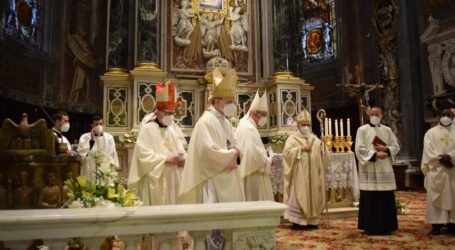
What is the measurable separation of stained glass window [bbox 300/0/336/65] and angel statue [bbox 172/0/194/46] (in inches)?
322

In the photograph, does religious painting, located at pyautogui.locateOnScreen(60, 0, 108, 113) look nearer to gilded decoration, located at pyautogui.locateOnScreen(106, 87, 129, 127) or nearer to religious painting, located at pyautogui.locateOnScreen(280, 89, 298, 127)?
gilded decoration, located at pyautogui.locateOnScreen(106, 87, 129, 127)

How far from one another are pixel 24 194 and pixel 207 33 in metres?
6.78

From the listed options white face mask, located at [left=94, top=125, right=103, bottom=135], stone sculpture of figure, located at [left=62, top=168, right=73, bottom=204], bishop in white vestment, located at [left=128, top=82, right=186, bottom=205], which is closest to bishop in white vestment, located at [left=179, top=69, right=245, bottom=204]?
bishop in white vestment, located at [left=128, top=82, right=186, bottom=205]

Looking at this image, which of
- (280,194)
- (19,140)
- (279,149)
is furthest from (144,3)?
(19,140)

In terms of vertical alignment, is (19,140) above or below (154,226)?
above

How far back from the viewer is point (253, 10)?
973 cm

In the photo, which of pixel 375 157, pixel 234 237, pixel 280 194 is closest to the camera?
pixel 234 237

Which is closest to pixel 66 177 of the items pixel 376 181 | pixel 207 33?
pixel 376 181

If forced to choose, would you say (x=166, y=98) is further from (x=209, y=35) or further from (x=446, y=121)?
(x=209, y=35)

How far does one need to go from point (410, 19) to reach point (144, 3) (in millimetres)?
8588

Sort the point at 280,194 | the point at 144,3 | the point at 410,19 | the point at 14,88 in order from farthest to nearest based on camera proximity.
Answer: the point at 410,19
the point at 14,88
the point at 144,3
the point at 280,194

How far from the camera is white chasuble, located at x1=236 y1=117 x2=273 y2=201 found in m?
4.81

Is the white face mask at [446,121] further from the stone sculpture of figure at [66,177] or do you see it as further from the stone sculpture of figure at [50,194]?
the stone sculpture of figure at [50,194]

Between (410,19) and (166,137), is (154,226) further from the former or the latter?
(410,19)
